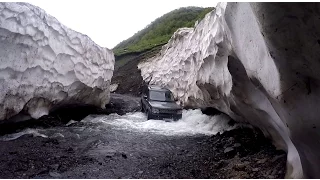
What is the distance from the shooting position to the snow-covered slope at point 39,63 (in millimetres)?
8969

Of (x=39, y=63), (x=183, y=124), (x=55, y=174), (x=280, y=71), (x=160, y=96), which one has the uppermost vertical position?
(x=280, y=71)

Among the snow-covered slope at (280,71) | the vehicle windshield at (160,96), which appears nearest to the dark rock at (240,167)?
the snow-covered slope at (280,71)

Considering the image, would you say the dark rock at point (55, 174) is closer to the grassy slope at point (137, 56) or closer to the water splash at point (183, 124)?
the water splash at point (183, 124)

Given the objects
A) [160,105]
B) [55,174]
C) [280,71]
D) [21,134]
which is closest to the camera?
[280,71]

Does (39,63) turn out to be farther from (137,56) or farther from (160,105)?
(137,56)

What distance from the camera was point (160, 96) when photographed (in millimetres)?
14461

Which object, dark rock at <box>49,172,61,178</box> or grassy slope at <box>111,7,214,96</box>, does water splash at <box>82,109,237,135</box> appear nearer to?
dark rock at <box>49,172,61,178</box>

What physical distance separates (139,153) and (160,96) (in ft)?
23.0

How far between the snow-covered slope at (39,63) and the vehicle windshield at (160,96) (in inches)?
104

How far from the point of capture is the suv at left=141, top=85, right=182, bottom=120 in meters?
12.8

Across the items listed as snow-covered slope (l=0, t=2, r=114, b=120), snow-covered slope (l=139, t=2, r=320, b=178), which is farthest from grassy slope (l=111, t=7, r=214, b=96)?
snow-covered slope (l=139, t=2, r=320, b=178)

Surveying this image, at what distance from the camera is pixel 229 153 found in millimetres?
7258

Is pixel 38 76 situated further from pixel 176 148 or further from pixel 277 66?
pixel 277 66

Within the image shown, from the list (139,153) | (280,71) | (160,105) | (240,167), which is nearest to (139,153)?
(139,153)
